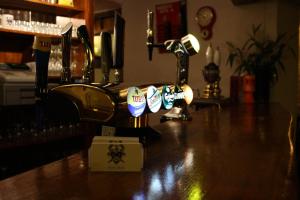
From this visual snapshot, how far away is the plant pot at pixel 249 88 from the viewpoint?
3.05 m

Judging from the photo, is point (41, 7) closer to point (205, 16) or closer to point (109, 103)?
point (205, 16)

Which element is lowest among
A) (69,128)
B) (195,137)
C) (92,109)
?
(69,128)

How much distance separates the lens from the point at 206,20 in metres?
3.88

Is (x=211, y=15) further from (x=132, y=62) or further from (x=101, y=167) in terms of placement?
(x=101, y=167)

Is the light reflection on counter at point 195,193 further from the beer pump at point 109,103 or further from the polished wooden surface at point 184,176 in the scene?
the beer pump at point 109,103

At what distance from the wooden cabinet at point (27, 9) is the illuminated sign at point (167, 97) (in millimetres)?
1946

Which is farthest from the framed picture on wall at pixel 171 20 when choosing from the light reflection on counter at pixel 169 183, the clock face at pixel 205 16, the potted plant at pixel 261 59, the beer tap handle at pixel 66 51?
the light reflection on counter at pixel 169 183

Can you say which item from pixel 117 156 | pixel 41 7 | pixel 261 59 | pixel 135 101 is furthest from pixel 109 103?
pixel 261 59

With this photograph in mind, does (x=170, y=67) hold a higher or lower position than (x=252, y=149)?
higher

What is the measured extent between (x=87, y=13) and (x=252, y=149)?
2.63m

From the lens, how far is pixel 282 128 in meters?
1.33

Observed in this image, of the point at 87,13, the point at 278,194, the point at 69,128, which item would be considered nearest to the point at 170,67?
the point at 87,13

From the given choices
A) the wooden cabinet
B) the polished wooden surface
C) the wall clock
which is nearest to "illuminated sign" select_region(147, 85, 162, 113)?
the polished wooden surface

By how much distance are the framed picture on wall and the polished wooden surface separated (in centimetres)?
323
